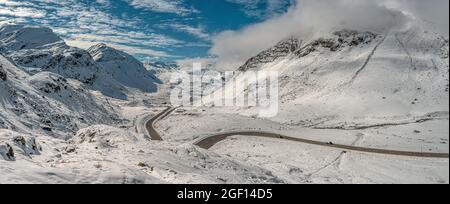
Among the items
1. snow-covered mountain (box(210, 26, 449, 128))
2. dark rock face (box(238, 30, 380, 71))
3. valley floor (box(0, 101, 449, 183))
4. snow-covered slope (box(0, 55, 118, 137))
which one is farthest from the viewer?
dark rock face (box(238, 30, 380, 71))

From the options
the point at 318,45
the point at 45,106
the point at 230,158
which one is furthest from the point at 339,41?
the point at 230,158

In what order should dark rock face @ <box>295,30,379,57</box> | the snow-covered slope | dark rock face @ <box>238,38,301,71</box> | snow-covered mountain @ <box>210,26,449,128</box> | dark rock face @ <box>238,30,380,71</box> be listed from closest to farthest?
the snow-covered slope
snow-covered mountain @ <box>210,26,449,128</box>
dark rock face @ <box>295,30,379,57</box>
dark rock face @ <box>238,30,380,71</box>
dark rock face @ <box>238,38,301,71</box>

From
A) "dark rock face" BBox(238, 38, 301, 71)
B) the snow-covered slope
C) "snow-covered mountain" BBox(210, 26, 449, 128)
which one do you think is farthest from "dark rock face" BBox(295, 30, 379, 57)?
the snow-covered slope

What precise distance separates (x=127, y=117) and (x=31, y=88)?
37.6 m

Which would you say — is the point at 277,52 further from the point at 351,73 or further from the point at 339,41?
Answer: the point at 351,73

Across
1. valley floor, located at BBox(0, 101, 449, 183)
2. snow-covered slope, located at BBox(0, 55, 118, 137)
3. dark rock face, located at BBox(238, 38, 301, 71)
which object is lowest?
valley floor, located at BBox(0, 101, 449, 183)

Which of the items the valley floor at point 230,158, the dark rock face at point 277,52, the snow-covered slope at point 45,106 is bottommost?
the valley floor at point 230,158

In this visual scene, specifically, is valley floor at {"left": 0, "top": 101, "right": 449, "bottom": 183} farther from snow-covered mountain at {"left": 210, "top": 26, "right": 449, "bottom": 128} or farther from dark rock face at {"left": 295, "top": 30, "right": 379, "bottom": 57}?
dark rock face at {"left": 295, "top": 30, "right": 379, "bottom": 57}

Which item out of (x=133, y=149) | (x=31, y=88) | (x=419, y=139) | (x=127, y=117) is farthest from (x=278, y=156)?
(x=127, y=117)

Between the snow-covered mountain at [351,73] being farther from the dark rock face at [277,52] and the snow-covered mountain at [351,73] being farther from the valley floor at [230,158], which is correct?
the valley floor at [230,158]

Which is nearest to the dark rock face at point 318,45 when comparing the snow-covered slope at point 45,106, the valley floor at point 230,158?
the valley floor at point 230,158

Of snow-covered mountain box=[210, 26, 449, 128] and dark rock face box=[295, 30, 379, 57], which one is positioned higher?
dark rock face box=[295, 30, 379, 57]

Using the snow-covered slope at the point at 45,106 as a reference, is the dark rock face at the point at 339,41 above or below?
above

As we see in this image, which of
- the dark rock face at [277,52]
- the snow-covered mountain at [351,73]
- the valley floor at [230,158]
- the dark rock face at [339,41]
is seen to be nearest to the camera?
the valley floor at [230,158]
